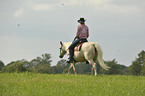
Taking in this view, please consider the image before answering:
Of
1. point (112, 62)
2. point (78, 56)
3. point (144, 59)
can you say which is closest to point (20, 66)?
point (112, 62)

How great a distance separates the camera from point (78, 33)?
50.0ft

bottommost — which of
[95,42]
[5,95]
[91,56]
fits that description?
[5,95]

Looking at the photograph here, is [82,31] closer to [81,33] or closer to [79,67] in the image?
[81,33]

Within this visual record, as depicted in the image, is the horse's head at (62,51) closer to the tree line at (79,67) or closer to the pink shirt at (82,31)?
the pink shirt at (82,31)

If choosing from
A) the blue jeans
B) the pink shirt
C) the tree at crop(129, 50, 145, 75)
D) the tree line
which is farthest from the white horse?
the tree at crop(129, 50, 145, 75)

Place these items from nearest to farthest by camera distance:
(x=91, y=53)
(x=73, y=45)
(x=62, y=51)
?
1. (x=91, y=53)
2. (x=73, y=45)
3. (x=62, y=51)

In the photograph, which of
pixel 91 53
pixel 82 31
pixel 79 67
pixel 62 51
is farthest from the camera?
pixel 79 67

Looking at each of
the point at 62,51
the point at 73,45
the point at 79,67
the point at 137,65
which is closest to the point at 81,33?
the point at 73,45

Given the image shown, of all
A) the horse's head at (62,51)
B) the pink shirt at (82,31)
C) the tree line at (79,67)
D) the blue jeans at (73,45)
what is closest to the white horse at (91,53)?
the blue jeans at (73,45)

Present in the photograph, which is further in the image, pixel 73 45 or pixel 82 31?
pixel 73 45

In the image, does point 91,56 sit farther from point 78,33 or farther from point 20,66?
point 20,66

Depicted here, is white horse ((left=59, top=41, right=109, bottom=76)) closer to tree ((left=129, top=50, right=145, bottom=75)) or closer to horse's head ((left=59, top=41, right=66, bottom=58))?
horse's head ((left=59, top=41, right=66, bottom=58))

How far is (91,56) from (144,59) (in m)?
51.4

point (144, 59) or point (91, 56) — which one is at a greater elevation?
point (144, 59)
